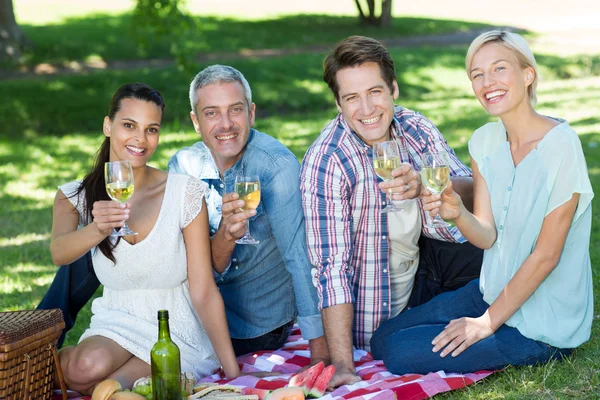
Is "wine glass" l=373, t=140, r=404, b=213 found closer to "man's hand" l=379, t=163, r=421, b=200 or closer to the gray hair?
"man's hand" l=379, t=163, r=421, b=200

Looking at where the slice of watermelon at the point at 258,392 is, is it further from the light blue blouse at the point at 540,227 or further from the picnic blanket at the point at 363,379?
the light blue blouse at the point at 540,227

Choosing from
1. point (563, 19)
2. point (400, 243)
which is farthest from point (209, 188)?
point (563, 19)

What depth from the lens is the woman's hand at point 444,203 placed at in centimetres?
396

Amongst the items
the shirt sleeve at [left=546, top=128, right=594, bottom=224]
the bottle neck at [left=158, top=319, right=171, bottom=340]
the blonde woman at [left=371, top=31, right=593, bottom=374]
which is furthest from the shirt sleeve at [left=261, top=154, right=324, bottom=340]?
the shirt sleeve at [left=546, top=128, right=594, bottom=224]

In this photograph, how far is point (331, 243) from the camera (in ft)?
14.8

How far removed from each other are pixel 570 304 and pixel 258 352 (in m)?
1.88

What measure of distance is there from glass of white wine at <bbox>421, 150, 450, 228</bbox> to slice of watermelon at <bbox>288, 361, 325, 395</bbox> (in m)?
1.10

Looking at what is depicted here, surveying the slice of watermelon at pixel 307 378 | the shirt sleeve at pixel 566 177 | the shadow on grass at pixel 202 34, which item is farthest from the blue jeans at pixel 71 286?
the shadow on grass at pixel 202 34

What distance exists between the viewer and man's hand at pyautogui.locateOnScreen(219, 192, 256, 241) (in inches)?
160

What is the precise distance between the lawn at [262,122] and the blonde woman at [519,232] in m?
0.18

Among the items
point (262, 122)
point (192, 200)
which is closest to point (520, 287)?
point (192, 200)

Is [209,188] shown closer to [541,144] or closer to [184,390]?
[184,390]

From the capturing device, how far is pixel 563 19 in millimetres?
39094

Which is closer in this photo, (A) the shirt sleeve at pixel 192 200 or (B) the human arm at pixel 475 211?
(B) the human arm at pixel 475 211
